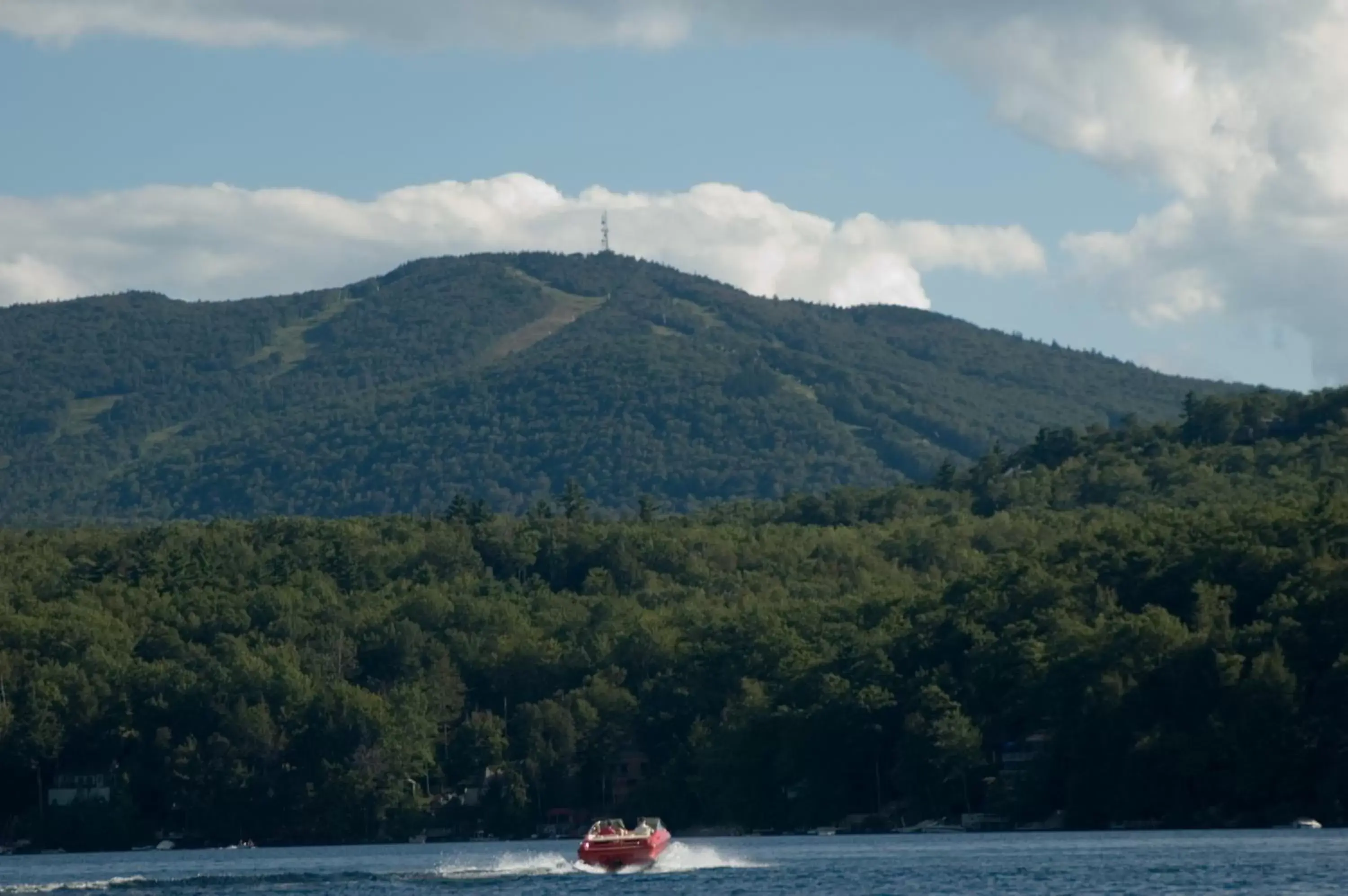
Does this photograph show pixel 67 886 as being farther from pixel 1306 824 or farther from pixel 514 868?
pixel 1306 824

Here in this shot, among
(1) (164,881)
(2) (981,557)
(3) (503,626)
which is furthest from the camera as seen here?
(2) (981,557)

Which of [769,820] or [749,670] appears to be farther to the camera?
[749,670]

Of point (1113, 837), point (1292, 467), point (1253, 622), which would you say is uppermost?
point (1292, 467)

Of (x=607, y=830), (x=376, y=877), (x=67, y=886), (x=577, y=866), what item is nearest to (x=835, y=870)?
(x=607, y=830)

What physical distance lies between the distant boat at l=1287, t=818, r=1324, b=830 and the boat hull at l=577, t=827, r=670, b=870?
31159mm

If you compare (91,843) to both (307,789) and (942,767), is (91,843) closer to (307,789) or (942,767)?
(307,789)

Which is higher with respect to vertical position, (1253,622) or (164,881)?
(1253,622)

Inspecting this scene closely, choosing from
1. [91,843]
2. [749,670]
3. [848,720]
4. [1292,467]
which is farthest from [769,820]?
[1292,467]

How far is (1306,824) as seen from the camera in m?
112

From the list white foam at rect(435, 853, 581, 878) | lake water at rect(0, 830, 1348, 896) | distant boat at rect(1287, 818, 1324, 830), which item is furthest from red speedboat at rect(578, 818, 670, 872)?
distant boat at rect(1287, 818, 1324, 830)

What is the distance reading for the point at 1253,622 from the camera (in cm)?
12506

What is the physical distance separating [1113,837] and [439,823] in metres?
54.5

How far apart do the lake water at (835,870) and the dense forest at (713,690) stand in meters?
7.95

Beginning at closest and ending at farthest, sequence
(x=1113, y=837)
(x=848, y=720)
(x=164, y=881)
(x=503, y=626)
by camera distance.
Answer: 1. (x=164, y=881)
2. (x=1113, y=837)
3. (x=848, y=720)
4. (x=503, y=626)
